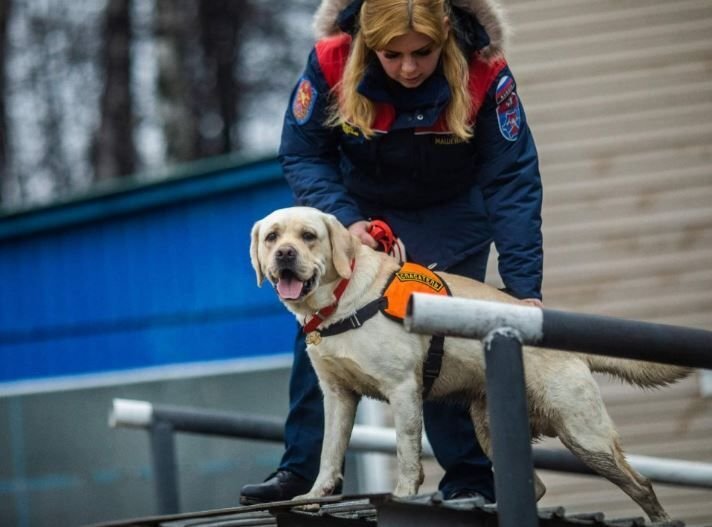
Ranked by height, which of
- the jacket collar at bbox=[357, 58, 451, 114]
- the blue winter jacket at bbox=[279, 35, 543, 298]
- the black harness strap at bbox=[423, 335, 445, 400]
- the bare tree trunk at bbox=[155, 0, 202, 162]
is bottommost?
the black harness strap at bbox=[423, 335, 445, 400]

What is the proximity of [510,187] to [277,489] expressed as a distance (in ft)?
4.78

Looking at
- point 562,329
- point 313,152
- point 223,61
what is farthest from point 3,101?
point 562,329

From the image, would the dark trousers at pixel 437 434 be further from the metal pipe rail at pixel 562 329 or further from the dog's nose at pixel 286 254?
the metal pipe rail at pixel 562 329

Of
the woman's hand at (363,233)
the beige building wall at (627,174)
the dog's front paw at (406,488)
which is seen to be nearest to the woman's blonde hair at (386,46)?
the woman's hand at (363,233)

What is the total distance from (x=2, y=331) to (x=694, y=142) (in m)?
5.86

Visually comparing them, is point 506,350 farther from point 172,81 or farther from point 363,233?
point 172,81

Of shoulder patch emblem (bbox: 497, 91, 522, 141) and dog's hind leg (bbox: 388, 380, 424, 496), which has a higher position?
shoulder patch emblem (bbox: 497, 91, 522, 141)

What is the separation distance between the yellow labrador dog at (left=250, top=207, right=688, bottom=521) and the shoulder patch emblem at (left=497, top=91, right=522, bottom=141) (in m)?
0.59

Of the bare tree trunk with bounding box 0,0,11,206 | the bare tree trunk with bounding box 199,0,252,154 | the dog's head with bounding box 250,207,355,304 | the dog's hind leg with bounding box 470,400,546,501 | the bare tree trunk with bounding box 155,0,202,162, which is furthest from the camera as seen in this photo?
the bare tree trunk with bounding box 0,0,11,206

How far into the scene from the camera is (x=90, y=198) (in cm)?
1101

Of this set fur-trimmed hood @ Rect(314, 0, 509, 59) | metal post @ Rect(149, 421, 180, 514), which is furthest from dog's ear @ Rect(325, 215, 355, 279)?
metal post @ Rect(149, 421, 180, 514)

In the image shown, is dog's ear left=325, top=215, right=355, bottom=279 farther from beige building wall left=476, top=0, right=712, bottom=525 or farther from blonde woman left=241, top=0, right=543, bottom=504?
beige building wall left=476, top=0, right=712, bottom=525

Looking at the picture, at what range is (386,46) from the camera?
489cm

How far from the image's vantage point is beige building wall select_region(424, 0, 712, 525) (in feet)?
27.9
